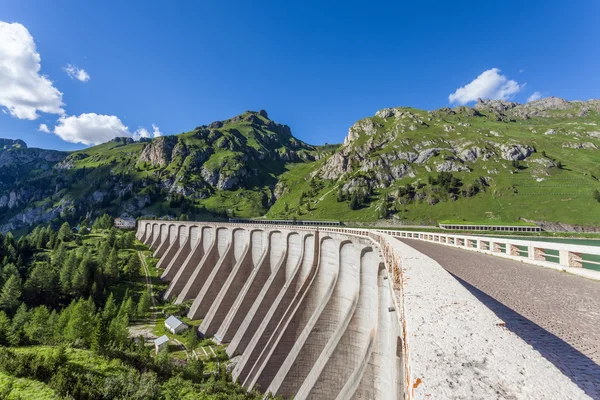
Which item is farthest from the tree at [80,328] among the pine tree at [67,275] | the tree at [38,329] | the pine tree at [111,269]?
the pine tree at [111,269]

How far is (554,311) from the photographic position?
24.7ft

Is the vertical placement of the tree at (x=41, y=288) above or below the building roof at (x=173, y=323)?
above

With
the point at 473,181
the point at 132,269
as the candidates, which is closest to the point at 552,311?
the point at 132,269

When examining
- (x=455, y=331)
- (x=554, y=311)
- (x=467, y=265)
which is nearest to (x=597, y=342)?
(x=554, y=311)

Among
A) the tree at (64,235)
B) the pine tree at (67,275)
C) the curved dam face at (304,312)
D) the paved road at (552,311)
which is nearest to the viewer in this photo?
the paved road at (552,311)

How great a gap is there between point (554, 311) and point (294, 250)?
30.3 metres

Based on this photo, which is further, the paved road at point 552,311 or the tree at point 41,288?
the tree at point 41,288

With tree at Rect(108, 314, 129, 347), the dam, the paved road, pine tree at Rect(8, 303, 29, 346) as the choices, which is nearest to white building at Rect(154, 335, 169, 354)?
tree at Rect(108, 314, 129, 347)

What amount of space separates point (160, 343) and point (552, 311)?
4059cm

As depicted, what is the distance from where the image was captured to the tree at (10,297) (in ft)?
149

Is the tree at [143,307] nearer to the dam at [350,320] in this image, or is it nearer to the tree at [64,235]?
the dam at [350,320]

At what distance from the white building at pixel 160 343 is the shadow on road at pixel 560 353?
127 ft

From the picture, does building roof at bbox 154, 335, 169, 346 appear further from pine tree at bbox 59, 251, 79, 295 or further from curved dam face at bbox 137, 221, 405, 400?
pine tree at bbox 59, 251, 79, 295

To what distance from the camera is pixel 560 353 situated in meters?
5.01
